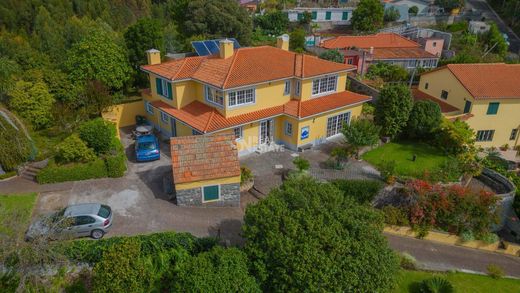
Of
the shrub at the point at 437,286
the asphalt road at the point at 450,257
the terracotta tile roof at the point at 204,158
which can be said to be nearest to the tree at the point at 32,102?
the terracotta tile roof at the point at 204,158

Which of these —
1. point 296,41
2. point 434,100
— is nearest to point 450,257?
point 434,100

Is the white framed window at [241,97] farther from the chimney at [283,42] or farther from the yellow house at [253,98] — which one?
the chimney at [283,42]

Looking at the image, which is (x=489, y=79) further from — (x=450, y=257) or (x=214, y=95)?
(x=214, y=95)

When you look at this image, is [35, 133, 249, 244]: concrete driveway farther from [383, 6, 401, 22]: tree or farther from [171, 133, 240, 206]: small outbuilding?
[383, 6, 401, 22]: tree

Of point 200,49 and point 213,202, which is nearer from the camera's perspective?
point 213,202

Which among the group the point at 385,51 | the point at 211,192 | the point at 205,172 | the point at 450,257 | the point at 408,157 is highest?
the point at 385,51

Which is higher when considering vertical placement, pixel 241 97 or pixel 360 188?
pixel 241 97

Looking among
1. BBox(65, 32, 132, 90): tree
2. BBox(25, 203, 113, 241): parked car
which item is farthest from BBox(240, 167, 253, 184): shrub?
BBox(65, 32, 132, 90): tree
